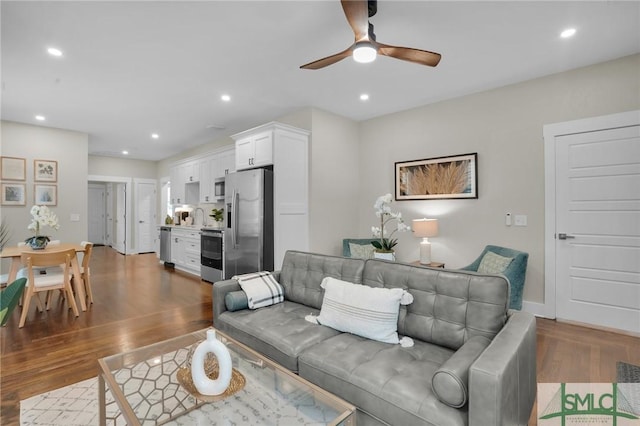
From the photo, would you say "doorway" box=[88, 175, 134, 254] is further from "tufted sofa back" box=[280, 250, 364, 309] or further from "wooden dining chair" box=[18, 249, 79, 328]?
"tufted sofa back" box=[280, 250, 364, 309]

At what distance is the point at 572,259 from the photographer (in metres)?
3.39

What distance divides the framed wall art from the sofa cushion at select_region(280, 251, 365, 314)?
236 centimetres

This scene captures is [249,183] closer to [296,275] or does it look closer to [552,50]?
[296,275]

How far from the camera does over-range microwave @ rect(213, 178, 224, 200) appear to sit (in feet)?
19.8

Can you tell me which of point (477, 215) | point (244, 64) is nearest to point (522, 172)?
point (477, 215)

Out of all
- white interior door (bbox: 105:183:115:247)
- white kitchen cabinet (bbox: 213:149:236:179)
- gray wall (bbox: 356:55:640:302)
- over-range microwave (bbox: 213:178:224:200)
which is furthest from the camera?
white interior door (bbox: 105:183:115:247)

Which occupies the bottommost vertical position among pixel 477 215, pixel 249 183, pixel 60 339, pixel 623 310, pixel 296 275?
pixel 60 339

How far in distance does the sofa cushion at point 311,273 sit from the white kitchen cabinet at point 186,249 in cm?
359

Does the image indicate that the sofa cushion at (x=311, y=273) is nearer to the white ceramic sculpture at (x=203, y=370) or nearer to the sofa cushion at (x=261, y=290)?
the sofa cushion at (x=261, y=290)

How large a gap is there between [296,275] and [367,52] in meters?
1.90

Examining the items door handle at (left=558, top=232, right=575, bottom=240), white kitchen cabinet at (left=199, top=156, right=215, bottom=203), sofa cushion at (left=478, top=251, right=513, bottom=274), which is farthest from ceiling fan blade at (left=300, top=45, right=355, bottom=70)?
white kitchen cabinet at (left=199, top=156, right=215, bottom=203)

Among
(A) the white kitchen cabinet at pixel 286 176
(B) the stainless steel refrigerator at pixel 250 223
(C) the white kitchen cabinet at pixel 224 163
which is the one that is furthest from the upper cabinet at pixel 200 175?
(A) the white kitchen cabinet at pixel 286 176

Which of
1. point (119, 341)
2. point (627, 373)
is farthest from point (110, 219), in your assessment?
point (627, 373)

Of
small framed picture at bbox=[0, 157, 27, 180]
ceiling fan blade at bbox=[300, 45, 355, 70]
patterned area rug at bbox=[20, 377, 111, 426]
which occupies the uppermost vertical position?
ceiling fan blade at bbox=[300, 45, 355, 70]
